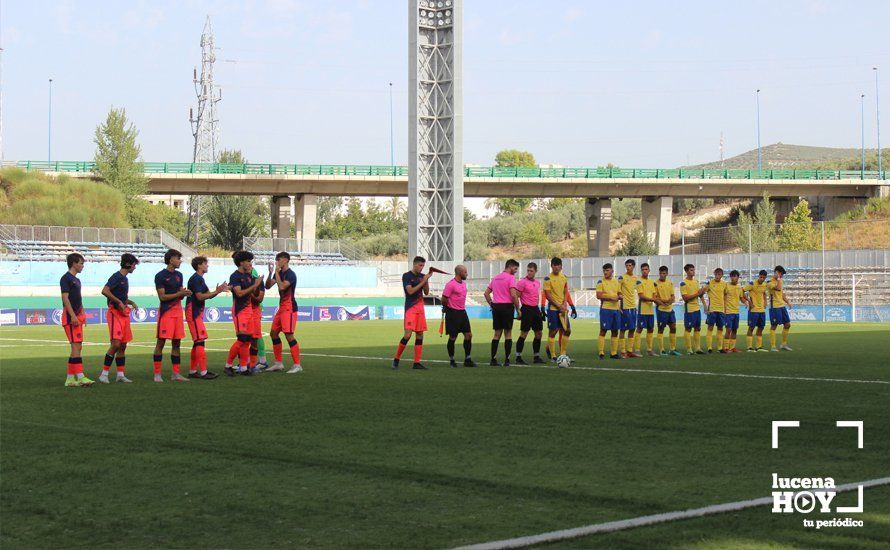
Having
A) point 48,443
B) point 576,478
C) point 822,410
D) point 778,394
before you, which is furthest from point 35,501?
point 778,394

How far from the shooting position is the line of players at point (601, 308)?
1952cm

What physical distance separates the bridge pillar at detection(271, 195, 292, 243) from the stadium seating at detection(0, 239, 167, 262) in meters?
20.1

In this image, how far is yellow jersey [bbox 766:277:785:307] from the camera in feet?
84.7

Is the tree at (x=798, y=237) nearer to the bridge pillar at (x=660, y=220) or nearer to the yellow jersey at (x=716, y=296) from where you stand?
the bridge pillar at (x=660, y=220)

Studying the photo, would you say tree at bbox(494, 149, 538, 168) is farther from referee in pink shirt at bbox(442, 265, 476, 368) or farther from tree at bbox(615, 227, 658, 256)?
referee in pink shirt at bbox(442, 265, 476, 368)

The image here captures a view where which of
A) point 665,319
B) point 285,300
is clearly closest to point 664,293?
point 665,319

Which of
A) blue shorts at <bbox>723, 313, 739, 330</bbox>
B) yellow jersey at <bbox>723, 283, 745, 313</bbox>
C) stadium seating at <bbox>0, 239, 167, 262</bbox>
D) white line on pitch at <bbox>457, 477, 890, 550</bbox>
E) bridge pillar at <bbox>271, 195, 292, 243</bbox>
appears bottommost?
white line on pitch at <bbox>457, 477, 890, 550</bbox>

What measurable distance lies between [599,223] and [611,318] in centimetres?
6789

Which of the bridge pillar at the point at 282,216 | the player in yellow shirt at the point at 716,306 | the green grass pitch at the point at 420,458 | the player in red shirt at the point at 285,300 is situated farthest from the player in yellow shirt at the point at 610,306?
the bridge pillar at the point at 282,216

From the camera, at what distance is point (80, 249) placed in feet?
207

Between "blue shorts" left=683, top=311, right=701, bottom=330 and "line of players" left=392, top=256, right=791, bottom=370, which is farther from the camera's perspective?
Answer: "blue shorts" left=683, top=311, right=701, bottom=330

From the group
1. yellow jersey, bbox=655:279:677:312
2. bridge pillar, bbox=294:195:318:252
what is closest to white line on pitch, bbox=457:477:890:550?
yellow jersey, bbox=655:279:677:312

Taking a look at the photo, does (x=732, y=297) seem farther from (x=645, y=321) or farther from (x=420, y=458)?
(x=420, y=458)

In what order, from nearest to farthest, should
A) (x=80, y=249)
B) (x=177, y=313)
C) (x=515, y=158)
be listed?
(x=177, y=313)
(x=80, y=249)
(x=515, y=158)
